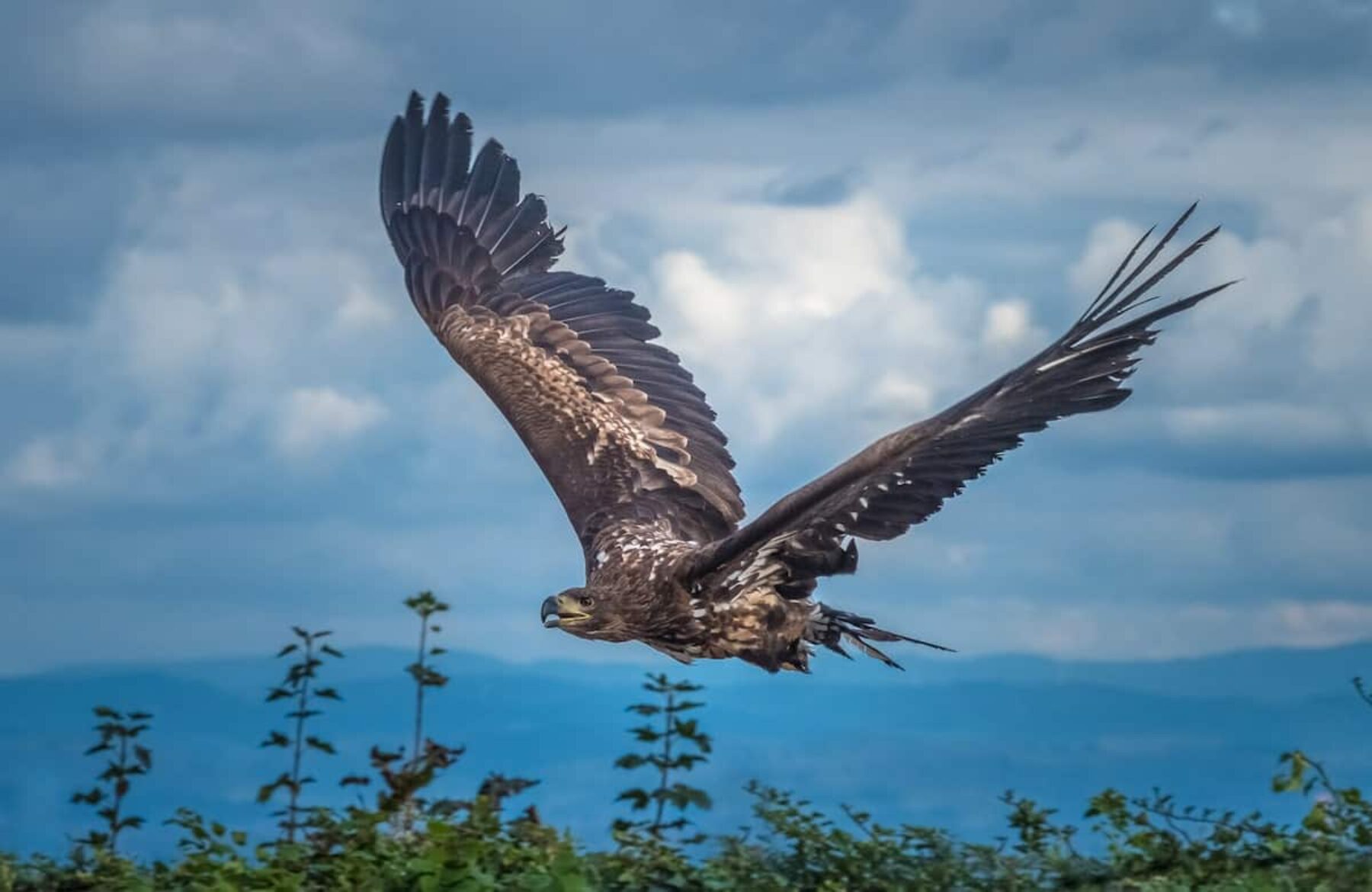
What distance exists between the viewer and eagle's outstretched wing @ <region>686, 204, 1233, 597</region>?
5.98 meters

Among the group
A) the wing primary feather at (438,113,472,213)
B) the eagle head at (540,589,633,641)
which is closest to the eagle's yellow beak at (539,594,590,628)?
the eagle head at (540,589,633,641)

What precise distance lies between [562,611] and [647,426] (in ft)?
5.58

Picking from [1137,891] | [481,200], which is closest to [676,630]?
[1137,891]

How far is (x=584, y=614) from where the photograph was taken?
726cm

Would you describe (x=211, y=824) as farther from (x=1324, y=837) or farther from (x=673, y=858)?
(x=1324, y=837)

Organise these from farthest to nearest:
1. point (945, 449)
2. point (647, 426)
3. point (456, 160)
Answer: point (456, 160) → point (647, 426) → point (945, 449)

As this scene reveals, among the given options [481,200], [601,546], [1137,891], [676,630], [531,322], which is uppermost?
[481,200]

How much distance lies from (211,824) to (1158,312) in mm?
3849

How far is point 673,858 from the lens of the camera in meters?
6.36

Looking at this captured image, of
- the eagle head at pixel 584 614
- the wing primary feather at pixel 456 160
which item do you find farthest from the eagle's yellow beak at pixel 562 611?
the wing primary feather at pixel 456 160

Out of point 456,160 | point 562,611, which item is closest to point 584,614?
point 562,611

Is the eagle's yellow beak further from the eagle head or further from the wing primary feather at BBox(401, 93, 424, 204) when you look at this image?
the wing primary feather at BBox(401, 93, 424, 204)

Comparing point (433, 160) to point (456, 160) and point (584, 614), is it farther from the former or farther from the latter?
point (584, 614)

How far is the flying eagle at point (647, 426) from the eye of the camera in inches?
241
